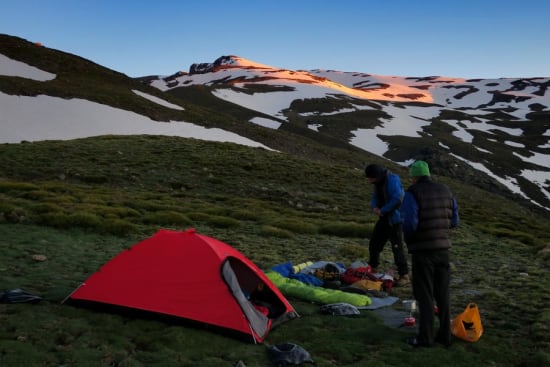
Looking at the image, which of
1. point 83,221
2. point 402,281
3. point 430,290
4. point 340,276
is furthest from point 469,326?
point 83,221

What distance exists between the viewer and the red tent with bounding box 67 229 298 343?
8594 mm

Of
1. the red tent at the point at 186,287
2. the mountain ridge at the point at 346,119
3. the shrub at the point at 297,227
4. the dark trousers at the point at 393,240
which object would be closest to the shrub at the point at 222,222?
the shrub at the point at 297,227

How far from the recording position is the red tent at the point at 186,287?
859 cm

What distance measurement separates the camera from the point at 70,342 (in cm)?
750

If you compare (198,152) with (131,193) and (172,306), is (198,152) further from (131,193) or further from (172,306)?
(172,306)

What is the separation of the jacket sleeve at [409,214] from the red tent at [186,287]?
3.04 metres

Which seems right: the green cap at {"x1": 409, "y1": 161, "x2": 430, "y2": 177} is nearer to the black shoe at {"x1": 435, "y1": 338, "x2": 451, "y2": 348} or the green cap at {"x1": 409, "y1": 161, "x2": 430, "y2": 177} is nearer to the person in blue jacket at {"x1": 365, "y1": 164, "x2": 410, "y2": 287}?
the black shoe at {"x1": 435, "y1": 338, "x2": 451, "y2": 348}

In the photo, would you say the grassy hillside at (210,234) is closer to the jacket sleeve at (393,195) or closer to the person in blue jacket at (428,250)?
the person in blue jacket at (428,250)

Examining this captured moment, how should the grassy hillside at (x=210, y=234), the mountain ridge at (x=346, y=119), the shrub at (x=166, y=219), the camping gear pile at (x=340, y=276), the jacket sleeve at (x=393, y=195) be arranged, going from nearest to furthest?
the grassy hillside at (x=210, y=234), the camping gear pile at (x=340, y=276), the jacket sleeve at (x=393, y=195), the shrub at (x=166, y=219), the mountain ridge at (x=346, y=119)

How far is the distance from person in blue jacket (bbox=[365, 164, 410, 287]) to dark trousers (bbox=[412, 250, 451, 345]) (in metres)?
4.14

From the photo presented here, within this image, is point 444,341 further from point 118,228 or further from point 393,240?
point 118,228

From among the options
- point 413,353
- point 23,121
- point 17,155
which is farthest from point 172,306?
point 23,121

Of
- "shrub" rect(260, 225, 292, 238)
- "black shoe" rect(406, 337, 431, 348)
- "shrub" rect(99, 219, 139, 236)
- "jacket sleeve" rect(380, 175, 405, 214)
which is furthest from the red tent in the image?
"shrub" rect(260, 225, 292, 238)

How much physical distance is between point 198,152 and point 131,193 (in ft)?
45.6
